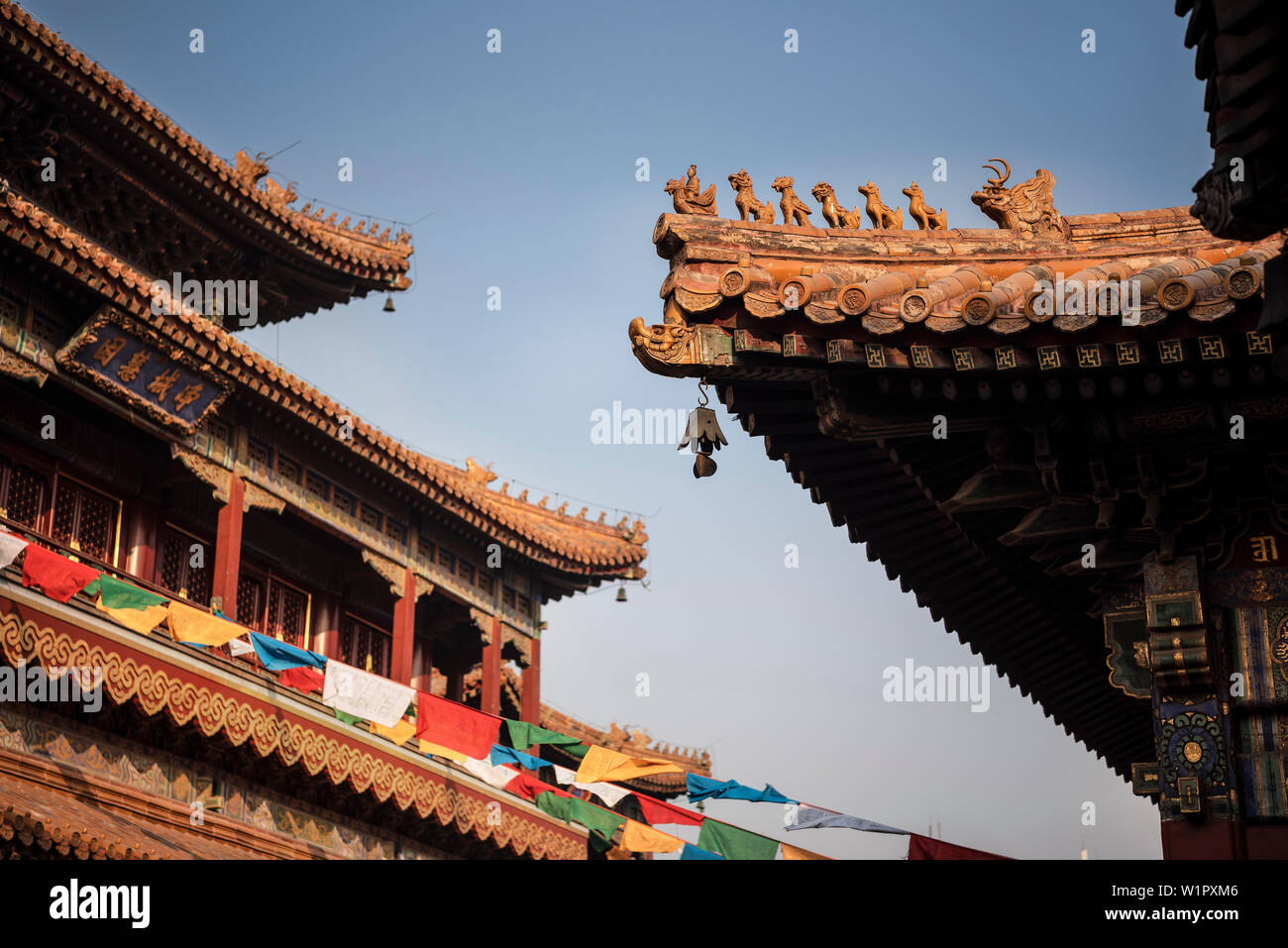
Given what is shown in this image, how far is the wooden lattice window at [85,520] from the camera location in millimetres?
18859

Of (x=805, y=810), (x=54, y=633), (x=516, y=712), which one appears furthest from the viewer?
(x=516, y=712)

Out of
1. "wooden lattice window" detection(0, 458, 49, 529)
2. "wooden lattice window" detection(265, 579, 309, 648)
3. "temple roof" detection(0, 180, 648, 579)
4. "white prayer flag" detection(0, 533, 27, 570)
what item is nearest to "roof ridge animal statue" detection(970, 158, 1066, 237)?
"white prayer flag" detection(0, 533, 27, 570)

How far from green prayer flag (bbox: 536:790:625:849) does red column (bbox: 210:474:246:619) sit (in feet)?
17.7

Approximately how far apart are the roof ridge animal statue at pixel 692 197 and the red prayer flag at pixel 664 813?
7278mm

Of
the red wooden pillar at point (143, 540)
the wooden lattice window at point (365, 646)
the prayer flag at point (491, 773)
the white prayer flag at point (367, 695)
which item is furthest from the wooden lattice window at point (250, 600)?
the white prayer flag at point (367, 695)

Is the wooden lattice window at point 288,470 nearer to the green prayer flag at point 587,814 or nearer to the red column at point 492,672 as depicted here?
the red column at point 492,672

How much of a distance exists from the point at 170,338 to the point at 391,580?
19.1 ft

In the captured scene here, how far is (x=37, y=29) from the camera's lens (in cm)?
1942

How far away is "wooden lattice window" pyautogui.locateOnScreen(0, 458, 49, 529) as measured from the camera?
18.0 meters
